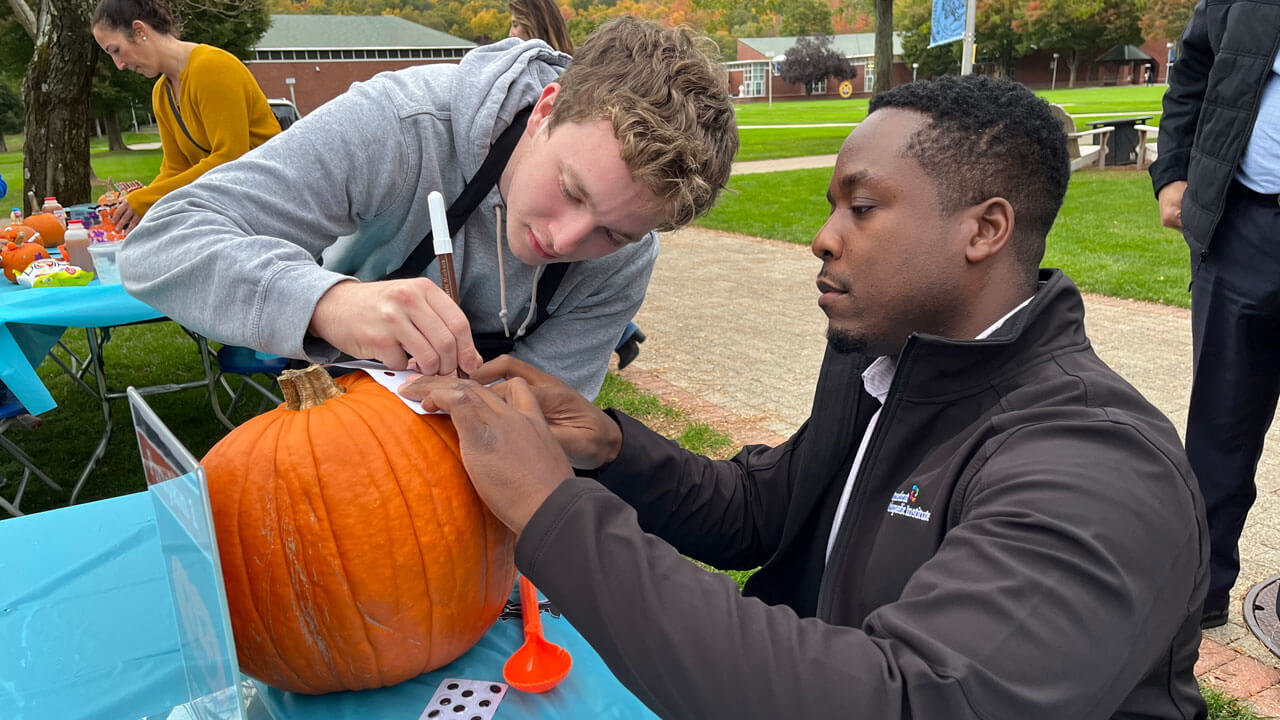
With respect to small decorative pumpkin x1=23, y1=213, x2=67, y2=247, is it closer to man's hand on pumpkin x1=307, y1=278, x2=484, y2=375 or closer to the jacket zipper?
man's hand on pumpkin x1=307, y1=278, x2=484, y2=375

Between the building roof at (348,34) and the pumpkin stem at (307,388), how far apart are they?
216 ft

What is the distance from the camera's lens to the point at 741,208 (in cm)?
→ 1231

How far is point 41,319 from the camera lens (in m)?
3.46

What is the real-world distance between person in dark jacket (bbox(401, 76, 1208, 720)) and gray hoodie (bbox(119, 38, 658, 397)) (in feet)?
1.02

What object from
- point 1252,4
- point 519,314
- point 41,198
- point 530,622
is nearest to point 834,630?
point 530,622

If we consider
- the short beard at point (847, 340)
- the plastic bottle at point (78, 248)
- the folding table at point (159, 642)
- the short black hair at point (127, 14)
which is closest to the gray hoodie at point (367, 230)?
the folding table at point (159, 642)

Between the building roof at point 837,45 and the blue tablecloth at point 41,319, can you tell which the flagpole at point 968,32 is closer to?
the blue tablecloth at point 41,319

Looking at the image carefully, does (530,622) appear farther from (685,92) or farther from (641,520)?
(685,92)

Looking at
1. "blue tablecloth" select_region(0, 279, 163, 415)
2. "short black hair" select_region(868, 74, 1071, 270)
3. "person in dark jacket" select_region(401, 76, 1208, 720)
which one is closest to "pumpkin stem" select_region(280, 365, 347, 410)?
"person in dark jacket" select_region(401, 76, 1208, 720)

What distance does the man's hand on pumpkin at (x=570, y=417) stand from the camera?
1531mm

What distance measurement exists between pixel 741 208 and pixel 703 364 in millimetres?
6725

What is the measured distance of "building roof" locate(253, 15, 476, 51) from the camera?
61.1m

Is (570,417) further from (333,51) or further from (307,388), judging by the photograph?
(333,51)

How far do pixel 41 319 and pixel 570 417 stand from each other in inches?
114
